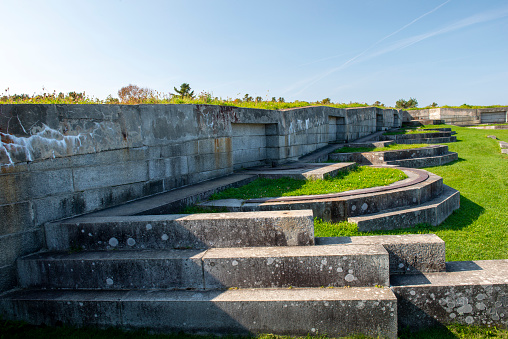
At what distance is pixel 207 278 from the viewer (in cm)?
328

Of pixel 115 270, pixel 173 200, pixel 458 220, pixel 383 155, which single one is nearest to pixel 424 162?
pixel 383 155

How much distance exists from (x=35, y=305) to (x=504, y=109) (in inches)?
1218

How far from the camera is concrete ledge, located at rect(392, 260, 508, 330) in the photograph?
10.1 feet

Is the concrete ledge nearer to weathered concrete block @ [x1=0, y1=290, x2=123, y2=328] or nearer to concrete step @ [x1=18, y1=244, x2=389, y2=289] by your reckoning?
concrete step @ [x1=18, y1=244, x2=389, y2=289]

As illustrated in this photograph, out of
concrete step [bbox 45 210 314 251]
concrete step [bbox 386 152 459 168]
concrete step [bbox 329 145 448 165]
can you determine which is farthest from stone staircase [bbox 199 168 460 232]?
concrete step [bbox 386 152 459 168]

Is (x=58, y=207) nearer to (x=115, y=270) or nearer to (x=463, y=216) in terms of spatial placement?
(x=115, y=270)

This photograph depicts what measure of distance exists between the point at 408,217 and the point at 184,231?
11.7 feet

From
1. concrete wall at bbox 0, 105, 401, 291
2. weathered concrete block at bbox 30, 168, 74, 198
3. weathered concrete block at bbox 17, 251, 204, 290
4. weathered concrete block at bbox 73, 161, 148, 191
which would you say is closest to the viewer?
weathered concrete block at bbox 17, 251, 204, 290

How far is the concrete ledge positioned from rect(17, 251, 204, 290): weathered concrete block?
6.67ft

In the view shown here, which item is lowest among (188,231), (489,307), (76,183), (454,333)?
(454,333)

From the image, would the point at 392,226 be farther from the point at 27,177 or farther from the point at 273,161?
the point at 27,177

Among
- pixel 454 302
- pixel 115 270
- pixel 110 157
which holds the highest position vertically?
pixel 110 157

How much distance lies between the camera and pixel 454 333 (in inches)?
120

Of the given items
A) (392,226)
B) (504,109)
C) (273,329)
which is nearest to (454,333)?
(273,329)
